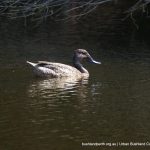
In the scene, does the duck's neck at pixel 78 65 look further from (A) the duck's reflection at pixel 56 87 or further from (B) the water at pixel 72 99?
(A) the duck's reflection at pixel 56 87

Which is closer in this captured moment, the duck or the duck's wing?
the duck

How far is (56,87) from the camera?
50.8 ft

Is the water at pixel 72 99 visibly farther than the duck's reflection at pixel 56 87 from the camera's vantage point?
No

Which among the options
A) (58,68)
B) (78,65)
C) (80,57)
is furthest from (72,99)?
(80,57)

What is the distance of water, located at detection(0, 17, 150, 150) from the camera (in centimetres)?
1123

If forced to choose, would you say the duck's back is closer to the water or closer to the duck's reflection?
the duck's reflection

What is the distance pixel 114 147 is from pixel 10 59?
27.4 ft

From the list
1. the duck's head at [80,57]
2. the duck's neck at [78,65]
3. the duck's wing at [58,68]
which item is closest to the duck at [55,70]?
the duck's wing at [58,68]

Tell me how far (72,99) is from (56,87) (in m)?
1.65

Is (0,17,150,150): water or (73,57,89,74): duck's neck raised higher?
(0,17,150,150): water

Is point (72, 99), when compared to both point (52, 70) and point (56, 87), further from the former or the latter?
point (52, 70)

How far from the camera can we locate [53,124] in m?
11.9

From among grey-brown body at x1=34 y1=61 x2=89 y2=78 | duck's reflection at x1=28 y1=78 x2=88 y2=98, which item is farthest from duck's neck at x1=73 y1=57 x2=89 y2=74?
duck's reflection at x1=28 y1=78 x2=88 y2=98

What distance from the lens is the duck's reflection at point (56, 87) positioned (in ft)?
47.5
